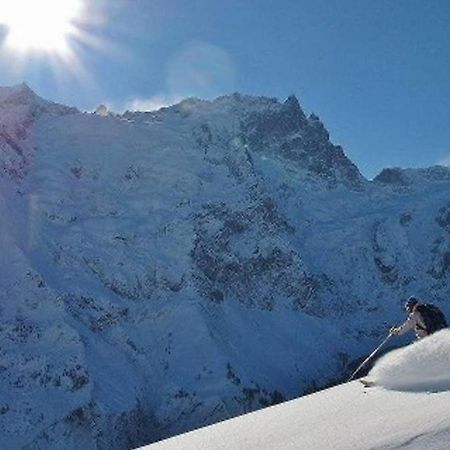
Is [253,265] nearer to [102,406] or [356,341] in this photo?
[356,341]

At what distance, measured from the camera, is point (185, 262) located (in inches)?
4353

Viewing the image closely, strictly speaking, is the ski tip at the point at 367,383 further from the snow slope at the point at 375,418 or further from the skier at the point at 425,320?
the skier at the point at 425,320

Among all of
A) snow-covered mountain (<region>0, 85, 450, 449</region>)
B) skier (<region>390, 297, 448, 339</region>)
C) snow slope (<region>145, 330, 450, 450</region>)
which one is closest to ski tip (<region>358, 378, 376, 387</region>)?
snow slope (<region>145, 330, 450, 450</region>)

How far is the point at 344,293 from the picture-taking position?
134750 millimetres

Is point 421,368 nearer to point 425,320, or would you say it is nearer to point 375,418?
point 375,418

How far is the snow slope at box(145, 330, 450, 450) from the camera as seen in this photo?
3168 mm

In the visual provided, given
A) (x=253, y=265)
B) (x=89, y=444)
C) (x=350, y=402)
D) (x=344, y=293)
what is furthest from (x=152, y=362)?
(x=350, y=402)

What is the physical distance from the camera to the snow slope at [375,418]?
317cm

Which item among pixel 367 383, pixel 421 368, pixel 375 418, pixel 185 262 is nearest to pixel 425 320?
pixel 367 383

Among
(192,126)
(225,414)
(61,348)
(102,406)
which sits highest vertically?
(192,126)

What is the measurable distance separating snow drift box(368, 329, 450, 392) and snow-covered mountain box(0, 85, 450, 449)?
228ft

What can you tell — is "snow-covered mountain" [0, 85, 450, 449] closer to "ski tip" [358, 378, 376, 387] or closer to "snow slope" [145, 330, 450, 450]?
"ski tip" [358, 378, 376, 387]

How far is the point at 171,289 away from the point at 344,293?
41.6m

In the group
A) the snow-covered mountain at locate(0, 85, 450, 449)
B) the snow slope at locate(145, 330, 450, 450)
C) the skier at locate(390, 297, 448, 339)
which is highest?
the snow-covered mountain at locate(0, 85, 450, 449)
